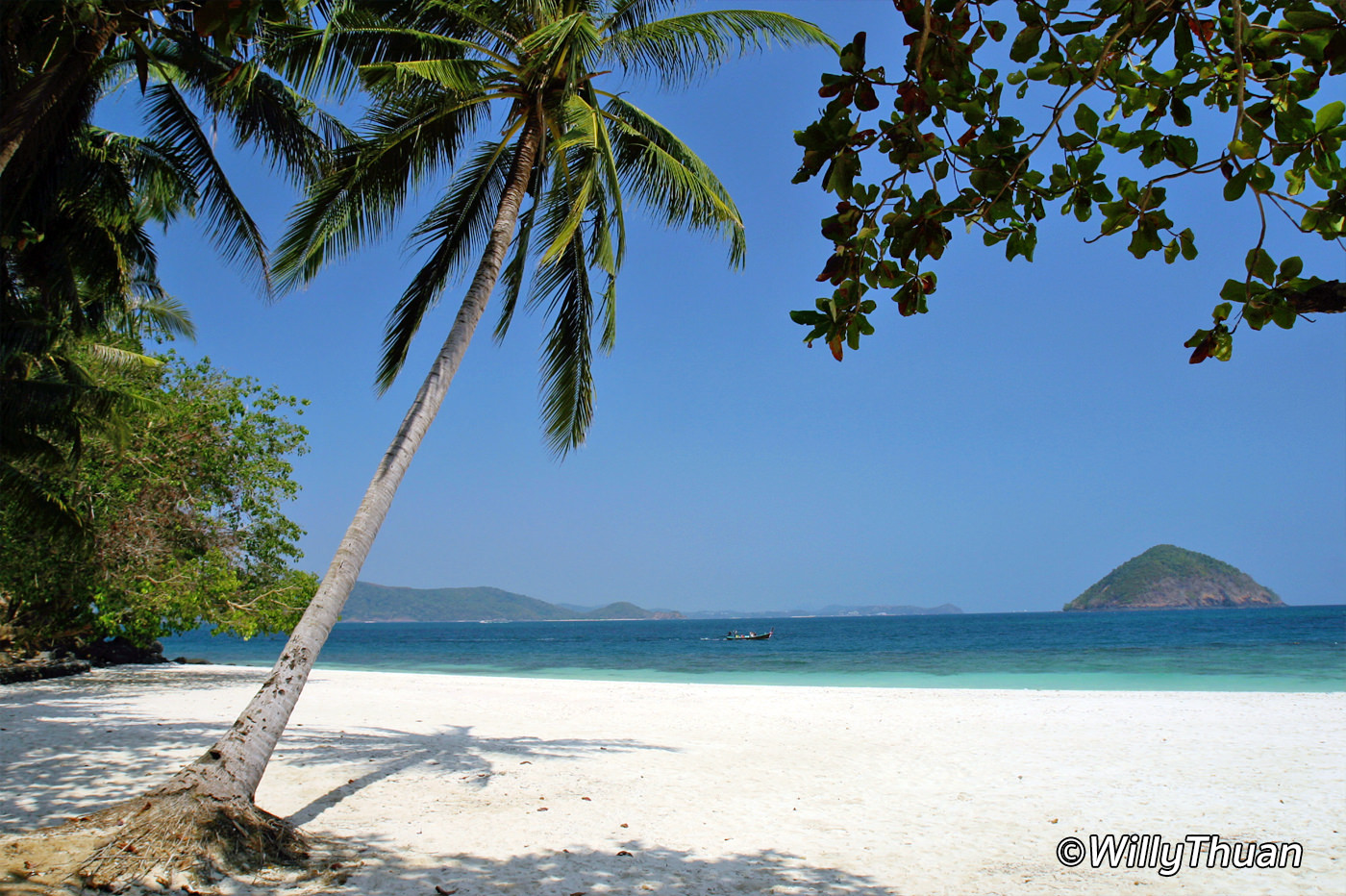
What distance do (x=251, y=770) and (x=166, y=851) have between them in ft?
2.04

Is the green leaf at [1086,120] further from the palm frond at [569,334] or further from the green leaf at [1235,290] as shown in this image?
the palm frond at [569,334]

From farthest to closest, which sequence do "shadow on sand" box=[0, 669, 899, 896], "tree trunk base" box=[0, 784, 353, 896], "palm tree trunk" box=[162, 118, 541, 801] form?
"palm tree trunk" box=[162, 118, 541, 801] < "shadow on sand" box=[0, 669, 899, 896] < "tree trunk base" box=[0, 784, 353, 896]

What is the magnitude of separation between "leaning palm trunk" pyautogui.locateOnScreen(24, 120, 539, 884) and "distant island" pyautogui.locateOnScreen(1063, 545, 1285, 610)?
442 feet

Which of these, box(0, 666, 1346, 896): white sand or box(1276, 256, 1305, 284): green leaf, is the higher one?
box(1276, 256, 1305, 284): green leaf

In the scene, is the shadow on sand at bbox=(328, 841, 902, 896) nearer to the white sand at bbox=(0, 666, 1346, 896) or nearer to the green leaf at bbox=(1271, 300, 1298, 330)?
the white sand at bbox=(0, 666, 1346, 896)

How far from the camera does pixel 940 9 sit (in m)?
2.03

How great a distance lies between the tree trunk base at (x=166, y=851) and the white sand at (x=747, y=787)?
0.46 metres

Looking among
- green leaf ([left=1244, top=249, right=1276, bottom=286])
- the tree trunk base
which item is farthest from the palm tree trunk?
green leaf ([left=1244, top=249, right=1276, bottom=286])

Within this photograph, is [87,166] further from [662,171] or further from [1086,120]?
[1086,120]

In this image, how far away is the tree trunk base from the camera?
354 cm

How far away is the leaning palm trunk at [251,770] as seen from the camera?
12.5ft

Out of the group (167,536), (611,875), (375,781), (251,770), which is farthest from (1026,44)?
(167,536)

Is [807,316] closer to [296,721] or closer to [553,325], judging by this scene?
[553,325]

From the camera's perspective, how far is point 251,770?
4.38m
